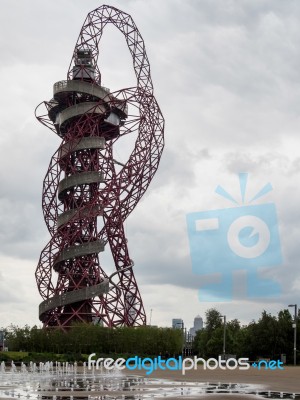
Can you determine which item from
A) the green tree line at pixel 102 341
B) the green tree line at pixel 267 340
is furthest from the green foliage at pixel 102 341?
the green tree line at pixel 267 340

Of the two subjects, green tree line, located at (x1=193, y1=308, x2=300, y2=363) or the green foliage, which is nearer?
the green foliage

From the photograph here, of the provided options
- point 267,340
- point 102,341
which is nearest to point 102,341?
point 102,341

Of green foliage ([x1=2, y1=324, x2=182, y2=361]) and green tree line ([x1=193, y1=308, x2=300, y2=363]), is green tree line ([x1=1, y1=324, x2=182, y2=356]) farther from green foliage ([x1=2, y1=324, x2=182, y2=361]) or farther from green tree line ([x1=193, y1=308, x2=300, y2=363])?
green tree line ([x1=193, y1=308, x2=300, y2=363])

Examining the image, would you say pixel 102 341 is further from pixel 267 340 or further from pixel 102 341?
pixel 267 340

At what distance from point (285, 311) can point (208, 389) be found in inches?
2080

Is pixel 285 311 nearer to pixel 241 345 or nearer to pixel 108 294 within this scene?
pixel 241 345

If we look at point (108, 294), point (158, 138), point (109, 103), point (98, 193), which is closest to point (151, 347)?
point (108, 294)

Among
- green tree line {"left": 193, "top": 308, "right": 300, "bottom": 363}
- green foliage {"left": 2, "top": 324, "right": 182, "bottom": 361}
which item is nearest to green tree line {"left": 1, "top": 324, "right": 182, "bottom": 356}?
green foliage {"left": 2, "top": 324, "right": 182, "bottom": 361}

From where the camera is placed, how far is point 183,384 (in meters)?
25.6

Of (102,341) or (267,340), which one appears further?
(267,340)

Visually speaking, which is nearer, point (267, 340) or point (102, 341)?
point (102, 341)

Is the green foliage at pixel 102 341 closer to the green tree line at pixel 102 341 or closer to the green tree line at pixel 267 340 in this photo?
the green tree line at pixel 102 341

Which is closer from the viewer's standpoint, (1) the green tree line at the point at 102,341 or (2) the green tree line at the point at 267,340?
(1) the green tree line at the point at 102,341

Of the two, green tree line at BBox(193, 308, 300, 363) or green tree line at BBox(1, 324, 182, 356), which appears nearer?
green tree line at BBox(1, 324, 182, 356)
